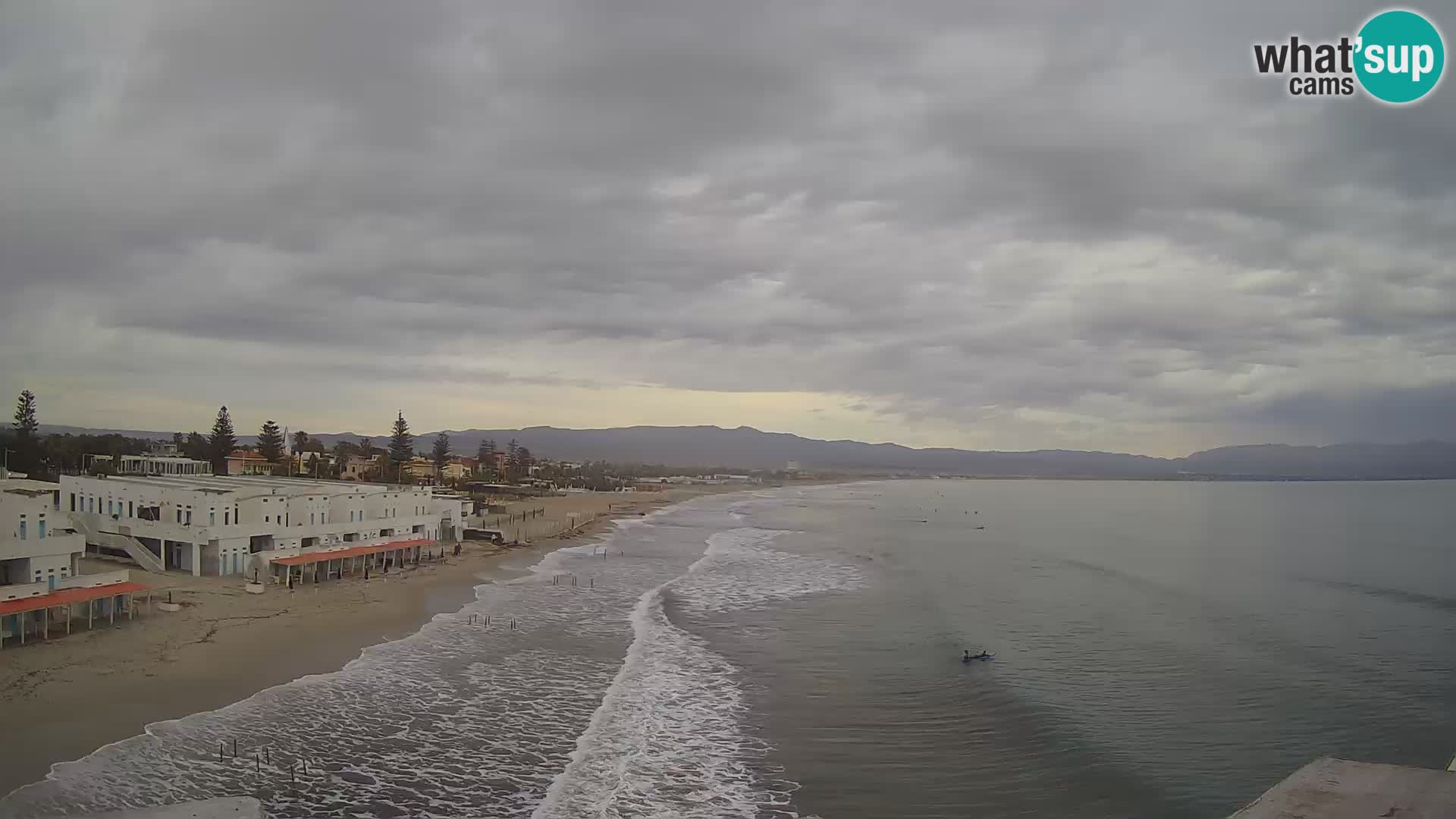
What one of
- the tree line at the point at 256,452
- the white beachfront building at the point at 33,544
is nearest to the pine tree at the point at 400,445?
the tree line at the point at 256,452

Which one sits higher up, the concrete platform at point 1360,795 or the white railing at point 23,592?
the white railing at point 23,592

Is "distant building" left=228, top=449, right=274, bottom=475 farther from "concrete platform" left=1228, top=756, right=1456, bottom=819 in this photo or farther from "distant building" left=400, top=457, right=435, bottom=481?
"concrete platform" left=1228, top=756, right=1456, bottom=819

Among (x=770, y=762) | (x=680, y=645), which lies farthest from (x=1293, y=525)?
(x=770, y=762)

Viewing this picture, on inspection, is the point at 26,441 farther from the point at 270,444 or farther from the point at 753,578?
the point at 753,578

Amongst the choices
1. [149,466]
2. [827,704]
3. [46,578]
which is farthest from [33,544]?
[149,466]

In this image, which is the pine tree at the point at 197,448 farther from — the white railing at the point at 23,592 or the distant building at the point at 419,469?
the white railing at the point at 23,592

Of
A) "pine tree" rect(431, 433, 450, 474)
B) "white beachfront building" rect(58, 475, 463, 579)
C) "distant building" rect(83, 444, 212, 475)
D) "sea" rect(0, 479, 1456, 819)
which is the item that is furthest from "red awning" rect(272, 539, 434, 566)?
"pine tree" rect(431, 433, 450, 474)
